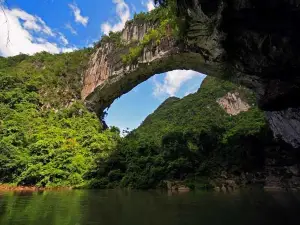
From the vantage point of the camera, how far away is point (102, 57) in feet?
88.2

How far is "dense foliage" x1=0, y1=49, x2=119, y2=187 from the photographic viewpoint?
18266mm

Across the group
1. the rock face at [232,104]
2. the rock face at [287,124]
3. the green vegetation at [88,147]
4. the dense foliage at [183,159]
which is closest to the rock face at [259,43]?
the rock face at [287,124]

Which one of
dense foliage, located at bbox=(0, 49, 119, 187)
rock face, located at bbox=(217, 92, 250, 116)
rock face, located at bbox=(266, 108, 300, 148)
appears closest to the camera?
rock face, located at bbox=(266, 108, 300, 148)

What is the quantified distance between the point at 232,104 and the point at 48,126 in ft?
72.5

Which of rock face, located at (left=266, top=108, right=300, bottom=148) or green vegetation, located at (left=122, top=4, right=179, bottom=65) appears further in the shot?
green vegetation, located at (left=122, top=4, right=179, bottom=65)

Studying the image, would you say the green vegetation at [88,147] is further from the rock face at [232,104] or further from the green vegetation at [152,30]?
the rock face at [232,104]

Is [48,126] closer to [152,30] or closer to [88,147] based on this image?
[88,147]

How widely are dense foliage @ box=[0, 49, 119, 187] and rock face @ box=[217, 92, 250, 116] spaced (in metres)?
16.9

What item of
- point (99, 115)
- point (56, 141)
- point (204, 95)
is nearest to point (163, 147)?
point (56, 141)

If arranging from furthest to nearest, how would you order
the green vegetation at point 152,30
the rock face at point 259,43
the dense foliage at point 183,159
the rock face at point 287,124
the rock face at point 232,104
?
the rock face at point 232,104 < the green vegetation at point 152,30 < the dense foliage at point 183,159 < the rock face at point 287,124 < the rock face at point 259,43

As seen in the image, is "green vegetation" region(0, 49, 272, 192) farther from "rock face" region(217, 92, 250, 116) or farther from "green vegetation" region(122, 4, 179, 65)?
"rock face" region(217, 92, 250, 116)

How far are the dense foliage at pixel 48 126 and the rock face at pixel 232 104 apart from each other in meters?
16.9

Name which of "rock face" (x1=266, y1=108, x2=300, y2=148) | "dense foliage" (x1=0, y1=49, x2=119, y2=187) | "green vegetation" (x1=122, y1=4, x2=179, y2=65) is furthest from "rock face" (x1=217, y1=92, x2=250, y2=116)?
"rock face" (x1=266, y1=108, x2=300, y2=148)

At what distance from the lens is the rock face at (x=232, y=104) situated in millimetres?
36000
